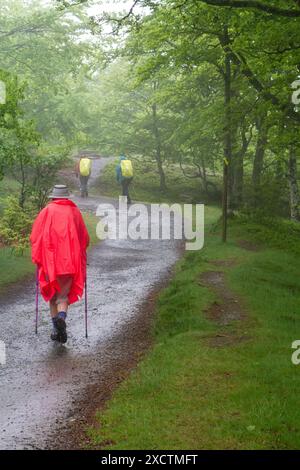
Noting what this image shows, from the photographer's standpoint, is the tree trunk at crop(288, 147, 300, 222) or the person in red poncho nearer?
the person in red poncho

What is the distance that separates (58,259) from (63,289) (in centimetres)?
47

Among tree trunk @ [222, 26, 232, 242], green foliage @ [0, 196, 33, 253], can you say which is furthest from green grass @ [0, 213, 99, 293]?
tree trunk @ [222, 26, 232, 242]

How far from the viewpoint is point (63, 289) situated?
8.45 meters

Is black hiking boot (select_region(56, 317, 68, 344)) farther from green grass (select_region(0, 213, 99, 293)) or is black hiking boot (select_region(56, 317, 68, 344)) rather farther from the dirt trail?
green grass (select_region(0, 213, 99, 293))

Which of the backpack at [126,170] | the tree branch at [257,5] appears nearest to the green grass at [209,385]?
the tree branch at [257,5]

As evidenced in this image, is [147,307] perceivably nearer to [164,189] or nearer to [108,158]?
[164,189]

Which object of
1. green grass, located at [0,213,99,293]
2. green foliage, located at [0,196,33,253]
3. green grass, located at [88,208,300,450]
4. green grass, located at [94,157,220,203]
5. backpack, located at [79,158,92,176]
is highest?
backpack, located at [79,158,92,176]

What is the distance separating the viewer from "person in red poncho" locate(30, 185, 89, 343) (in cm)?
830

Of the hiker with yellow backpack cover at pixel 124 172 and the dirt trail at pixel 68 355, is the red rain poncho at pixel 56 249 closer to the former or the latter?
the dirt trail at pixel 68 355

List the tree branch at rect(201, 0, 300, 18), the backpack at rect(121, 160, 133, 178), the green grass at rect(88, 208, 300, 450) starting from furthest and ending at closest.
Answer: the backpack at rect(121, 160, 133, 178)
the tree branch at rect(201, 0, 300, 18)
the green grass at rect(88, 208, 300, 450)

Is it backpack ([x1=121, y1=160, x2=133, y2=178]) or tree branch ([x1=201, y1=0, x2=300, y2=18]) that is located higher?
tree branch ([x1=201, y1=0, x2=300, y2=18])

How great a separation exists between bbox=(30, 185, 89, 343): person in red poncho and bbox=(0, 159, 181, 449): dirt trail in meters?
0.60

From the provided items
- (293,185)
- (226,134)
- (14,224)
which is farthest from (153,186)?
(14,224)
